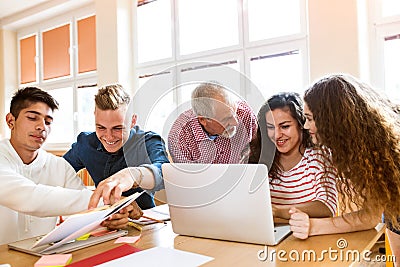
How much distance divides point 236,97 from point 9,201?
1.04 meters

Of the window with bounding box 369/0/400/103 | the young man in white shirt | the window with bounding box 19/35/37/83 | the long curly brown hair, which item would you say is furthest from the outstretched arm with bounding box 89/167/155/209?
the window with bounding box 19/35/37/83

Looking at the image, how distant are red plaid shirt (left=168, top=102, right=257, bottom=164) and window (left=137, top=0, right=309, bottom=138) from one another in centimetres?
46

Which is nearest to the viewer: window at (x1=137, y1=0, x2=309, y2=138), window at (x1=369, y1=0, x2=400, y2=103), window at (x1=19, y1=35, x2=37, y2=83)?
window at (x1=369, y1=0, x2=400, y2=103)

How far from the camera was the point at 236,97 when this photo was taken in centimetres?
172

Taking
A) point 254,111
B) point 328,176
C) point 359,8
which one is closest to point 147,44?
point 359,8

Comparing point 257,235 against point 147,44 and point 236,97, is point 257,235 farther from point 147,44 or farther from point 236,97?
point 147,44

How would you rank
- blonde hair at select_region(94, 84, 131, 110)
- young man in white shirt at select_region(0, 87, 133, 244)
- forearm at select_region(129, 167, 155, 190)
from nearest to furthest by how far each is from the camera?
forearm at select_region(129, 167, 155, 190) < young man in white shirt at select_region(0, 87, 133, 244) < blonde hair at select_region(94, 84, 131, 110)

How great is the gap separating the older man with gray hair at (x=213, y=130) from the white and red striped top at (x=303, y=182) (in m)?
0.24

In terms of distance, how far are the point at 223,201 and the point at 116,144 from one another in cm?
80

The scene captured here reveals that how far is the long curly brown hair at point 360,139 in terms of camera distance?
3.42ft

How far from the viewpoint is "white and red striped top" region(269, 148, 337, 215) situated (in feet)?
4.37

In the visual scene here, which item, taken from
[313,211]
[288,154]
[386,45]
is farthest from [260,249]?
[386,45]

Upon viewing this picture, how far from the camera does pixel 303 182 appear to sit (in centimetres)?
139

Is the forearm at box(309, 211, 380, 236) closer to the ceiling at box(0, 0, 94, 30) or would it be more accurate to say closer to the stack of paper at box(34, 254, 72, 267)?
the stack of paper at box(34, 254, 72, 267)
